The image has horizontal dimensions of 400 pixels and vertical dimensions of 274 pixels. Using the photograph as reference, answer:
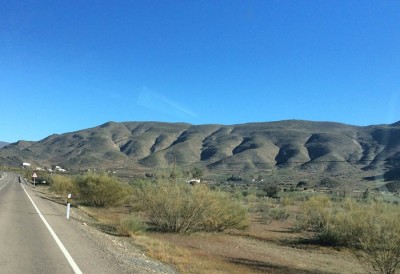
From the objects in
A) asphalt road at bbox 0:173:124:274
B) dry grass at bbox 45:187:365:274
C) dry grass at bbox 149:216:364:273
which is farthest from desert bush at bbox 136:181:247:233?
asphalt road at bbox 0:173:124:274

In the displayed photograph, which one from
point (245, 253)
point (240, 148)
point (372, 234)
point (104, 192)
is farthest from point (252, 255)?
point (240, 148)

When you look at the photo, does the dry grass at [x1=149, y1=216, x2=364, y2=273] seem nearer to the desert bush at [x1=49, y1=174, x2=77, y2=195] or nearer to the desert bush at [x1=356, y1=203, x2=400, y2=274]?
the desert bush at [x1=356, y1=203, x2=400, y2=274]

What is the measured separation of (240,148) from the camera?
433 feet

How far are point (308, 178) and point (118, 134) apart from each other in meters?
113

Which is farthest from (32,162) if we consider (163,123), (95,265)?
(95,265)

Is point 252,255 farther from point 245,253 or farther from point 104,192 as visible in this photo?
point 104,192

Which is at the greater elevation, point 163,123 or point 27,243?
point 163,123

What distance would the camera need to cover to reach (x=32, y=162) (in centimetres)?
18262

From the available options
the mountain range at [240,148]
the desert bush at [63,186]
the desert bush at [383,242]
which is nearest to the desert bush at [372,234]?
the desert bush at [383,242]

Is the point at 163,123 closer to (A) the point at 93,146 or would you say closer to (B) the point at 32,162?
(A) the point at 93,146

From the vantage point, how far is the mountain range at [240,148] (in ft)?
327

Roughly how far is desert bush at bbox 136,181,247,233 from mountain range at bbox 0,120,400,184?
5114 centimetres

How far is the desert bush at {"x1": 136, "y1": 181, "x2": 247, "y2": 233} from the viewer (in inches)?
990

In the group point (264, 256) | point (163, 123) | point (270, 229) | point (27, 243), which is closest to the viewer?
point (27, 243)
